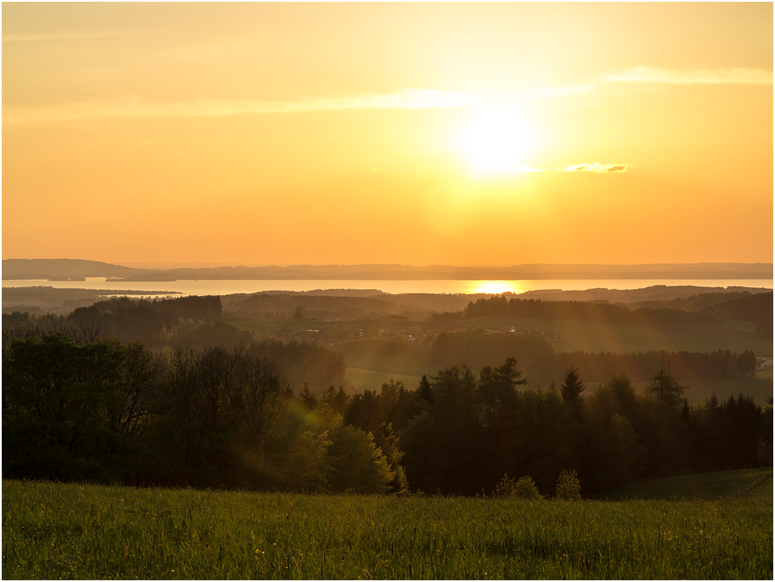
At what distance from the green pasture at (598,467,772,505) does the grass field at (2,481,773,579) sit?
1618 inches

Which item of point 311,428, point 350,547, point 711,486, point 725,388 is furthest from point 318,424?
point 725,388

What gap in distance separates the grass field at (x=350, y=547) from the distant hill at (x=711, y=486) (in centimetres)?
4106

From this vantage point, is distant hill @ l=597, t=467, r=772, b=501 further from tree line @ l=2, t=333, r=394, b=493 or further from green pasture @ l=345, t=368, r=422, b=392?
green pasture @ l=345, t=368, r=422, b=392

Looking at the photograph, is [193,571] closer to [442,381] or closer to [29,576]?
[29,576]

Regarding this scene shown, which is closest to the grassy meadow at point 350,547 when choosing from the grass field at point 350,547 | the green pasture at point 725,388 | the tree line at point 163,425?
the grass field at point 350,547

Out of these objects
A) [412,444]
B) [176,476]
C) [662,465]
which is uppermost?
[176,476]

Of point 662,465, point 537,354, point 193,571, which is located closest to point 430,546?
point 193,571

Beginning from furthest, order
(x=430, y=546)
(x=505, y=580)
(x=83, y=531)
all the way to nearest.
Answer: (x=83, y=531), (x=430, y=546), (x=505, y=580)

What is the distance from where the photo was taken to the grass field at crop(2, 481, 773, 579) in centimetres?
575

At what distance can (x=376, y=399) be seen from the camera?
80.2 metres

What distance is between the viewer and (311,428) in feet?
146

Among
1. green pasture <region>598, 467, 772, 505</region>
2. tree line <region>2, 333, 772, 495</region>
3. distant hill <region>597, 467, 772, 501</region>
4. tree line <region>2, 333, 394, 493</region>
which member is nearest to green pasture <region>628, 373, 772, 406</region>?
tree line <region>2, 333, 772, 495</region>

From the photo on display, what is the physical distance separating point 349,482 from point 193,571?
4279 cm

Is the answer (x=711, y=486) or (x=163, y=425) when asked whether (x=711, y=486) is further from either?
(x=163, y=425)
